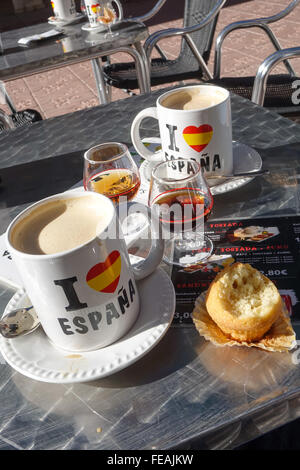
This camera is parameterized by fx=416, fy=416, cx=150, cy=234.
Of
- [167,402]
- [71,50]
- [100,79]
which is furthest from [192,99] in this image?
[100,79]

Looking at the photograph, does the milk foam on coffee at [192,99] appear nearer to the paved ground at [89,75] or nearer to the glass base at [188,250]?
the glass base at [188,250]

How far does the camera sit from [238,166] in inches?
34.4

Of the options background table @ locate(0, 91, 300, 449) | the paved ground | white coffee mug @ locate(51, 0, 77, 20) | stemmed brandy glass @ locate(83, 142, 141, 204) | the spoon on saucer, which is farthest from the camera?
the paved ground

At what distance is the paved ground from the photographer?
3828 millimetres

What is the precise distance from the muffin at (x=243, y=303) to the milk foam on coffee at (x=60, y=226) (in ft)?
0.60

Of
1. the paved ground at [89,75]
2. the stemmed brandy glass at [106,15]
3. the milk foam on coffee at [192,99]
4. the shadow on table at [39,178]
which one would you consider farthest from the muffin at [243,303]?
the paved ground at [89,75]

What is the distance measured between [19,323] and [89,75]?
175 inches

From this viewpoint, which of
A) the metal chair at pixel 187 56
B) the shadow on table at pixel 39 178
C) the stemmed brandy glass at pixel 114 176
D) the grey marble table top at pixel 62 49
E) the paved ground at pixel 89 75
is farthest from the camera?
the paved ground at pixel 89 75

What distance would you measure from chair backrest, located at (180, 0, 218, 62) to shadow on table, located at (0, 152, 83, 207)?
1.64m

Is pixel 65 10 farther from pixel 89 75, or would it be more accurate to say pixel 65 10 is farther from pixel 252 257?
pixel 89 75

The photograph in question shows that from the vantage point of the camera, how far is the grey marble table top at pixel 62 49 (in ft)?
5.93

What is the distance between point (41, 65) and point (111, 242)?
1.57 meters

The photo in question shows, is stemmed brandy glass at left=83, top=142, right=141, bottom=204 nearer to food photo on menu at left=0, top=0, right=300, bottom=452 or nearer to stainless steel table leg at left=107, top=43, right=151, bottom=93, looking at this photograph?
food photo on menu at left=0, top=0, right=300, bottom=452

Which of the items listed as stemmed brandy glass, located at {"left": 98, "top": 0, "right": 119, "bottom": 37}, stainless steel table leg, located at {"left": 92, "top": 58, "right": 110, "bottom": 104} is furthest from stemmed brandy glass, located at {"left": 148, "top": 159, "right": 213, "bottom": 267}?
stainless steel table leg, located at {"left": 92, "top": 58, "right": 110, "bottom": 104}
